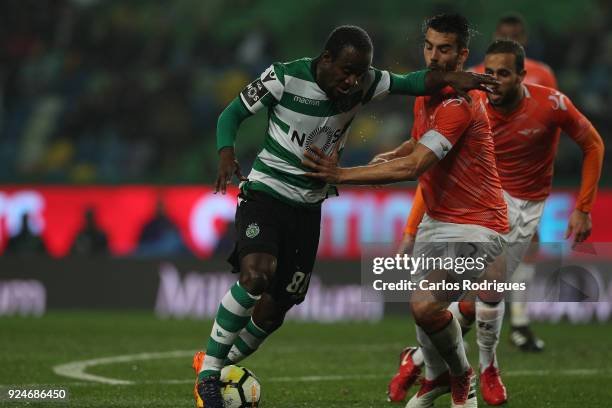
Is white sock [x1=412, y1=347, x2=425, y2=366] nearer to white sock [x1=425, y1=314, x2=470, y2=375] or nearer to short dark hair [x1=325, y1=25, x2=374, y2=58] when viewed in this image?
white sock [x1=425, y1=314, x2=470, y2=375]

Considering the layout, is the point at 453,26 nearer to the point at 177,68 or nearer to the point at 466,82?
the point at 466,82

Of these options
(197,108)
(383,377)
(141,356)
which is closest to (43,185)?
(197,108)

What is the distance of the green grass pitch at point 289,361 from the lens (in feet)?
22.6

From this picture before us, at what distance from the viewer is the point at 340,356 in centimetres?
947

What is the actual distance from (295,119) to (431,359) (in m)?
1.56

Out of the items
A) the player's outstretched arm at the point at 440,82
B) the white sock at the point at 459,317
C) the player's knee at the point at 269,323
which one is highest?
the player's outstretched arm at the point at 440,82

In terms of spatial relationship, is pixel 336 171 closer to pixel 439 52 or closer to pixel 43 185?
pixel 439 52

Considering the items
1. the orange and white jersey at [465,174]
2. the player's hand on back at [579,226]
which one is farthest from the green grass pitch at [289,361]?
the orange and white jersey at [465,174]

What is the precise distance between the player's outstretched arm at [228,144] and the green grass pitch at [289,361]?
1453 mm

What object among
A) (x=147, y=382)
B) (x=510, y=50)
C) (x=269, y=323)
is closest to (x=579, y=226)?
(x=510, y=50)

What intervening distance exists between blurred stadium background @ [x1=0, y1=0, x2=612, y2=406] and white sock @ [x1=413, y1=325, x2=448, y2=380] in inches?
169

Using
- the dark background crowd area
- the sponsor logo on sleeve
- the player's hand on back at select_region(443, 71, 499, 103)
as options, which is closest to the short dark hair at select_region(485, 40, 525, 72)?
the player's hand on back at select_region(443, 71, 499, 103)

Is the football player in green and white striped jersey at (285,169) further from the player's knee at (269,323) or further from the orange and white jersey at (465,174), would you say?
the orange and white jersey at (465,174)

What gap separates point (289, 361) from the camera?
9.05 metres
